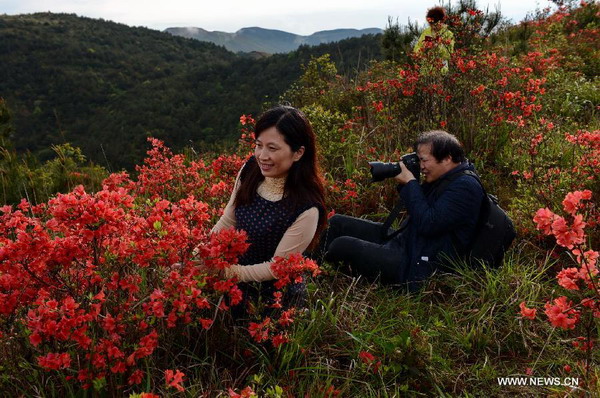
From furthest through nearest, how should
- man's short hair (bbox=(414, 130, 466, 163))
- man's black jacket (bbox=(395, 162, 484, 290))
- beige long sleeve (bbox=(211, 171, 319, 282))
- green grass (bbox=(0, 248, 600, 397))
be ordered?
man's short hair (bbox=(414, 130, 466, 163)) → man's black jacket (bbox=(395, 162, 484, 290)) → beige long sleeve (bbox=(211, 171, 319, 282)) → green grass (bbox=(0, 248, 600, 397))

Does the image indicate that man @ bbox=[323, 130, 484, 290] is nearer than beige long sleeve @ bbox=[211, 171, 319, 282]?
No

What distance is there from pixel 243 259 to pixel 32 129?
39811mm

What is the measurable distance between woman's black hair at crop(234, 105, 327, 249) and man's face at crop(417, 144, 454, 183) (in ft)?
2.60

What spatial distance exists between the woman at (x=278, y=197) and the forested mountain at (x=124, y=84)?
21272 mm

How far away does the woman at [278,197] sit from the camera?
219 cm

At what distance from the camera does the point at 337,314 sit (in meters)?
2.31

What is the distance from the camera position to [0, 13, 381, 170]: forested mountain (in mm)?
33688

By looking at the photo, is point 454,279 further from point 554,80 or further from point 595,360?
point 554,80

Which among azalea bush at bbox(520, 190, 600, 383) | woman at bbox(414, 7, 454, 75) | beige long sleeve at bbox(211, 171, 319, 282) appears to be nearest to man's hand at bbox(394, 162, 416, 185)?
beige long sleeve at bbox(211, 171, 319, 282)

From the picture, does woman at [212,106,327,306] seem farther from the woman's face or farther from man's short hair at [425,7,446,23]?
man's short hair at [425,7,446,23]

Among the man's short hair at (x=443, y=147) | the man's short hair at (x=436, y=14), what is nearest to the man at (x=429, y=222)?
the man's short hair at (x=443, y=147)

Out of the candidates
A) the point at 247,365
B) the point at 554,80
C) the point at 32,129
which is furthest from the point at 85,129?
the point at 247,365

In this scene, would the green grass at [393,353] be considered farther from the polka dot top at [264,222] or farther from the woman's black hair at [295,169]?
the woman's black hair at [295,169]

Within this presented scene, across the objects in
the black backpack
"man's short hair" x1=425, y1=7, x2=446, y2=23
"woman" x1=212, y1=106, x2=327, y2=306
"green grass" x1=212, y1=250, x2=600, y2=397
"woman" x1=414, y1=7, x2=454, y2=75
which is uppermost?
"man's short hair" x1=425, y1=7, x2=446, y2=23
